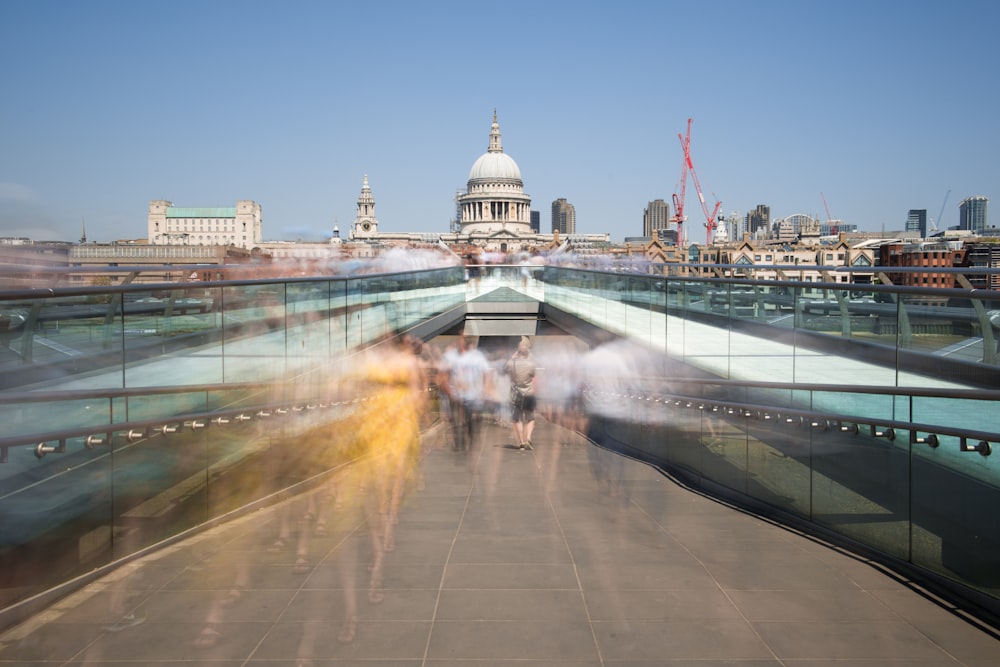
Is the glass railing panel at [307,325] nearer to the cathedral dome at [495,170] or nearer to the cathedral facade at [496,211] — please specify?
the cathedral facade at [496,211]

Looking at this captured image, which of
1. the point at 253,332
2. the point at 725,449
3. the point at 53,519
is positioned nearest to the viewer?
the point at 53,519

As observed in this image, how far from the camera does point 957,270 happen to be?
22.8ft

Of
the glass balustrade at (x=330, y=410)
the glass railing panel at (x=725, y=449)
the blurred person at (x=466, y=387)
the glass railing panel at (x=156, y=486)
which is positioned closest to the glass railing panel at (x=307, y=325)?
the glass balustrade at (x=330, y=410)

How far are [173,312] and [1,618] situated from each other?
311 centimetres

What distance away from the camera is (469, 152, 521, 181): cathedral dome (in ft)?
626

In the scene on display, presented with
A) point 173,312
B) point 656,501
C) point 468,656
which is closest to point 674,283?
point 656,501

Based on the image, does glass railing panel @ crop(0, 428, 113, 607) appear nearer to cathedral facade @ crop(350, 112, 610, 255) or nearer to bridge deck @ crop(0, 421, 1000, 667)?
bridge deck @ crop(0, 421, 1000, 667)

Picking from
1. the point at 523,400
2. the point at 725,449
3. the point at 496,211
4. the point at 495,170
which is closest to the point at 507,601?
the point at 725,449

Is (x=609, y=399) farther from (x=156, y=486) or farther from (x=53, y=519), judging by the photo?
(x=53, y=519)

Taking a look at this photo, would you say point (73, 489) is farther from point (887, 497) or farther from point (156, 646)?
point (887, 497)

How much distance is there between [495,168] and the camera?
627 ft

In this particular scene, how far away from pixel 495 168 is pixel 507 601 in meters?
189

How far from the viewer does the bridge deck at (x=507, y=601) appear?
16.5ft

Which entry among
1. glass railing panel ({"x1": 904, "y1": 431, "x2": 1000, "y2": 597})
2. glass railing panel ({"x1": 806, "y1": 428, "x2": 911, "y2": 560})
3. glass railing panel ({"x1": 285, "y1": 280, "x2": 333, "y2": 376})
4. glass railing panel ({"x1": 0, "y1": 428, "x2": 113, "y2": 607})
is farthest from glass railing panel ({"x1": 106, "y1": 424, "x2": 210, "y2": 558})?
glass railing panel ({"x1": 904, "y1": 431, "x2": 1000, "y2": 597})
